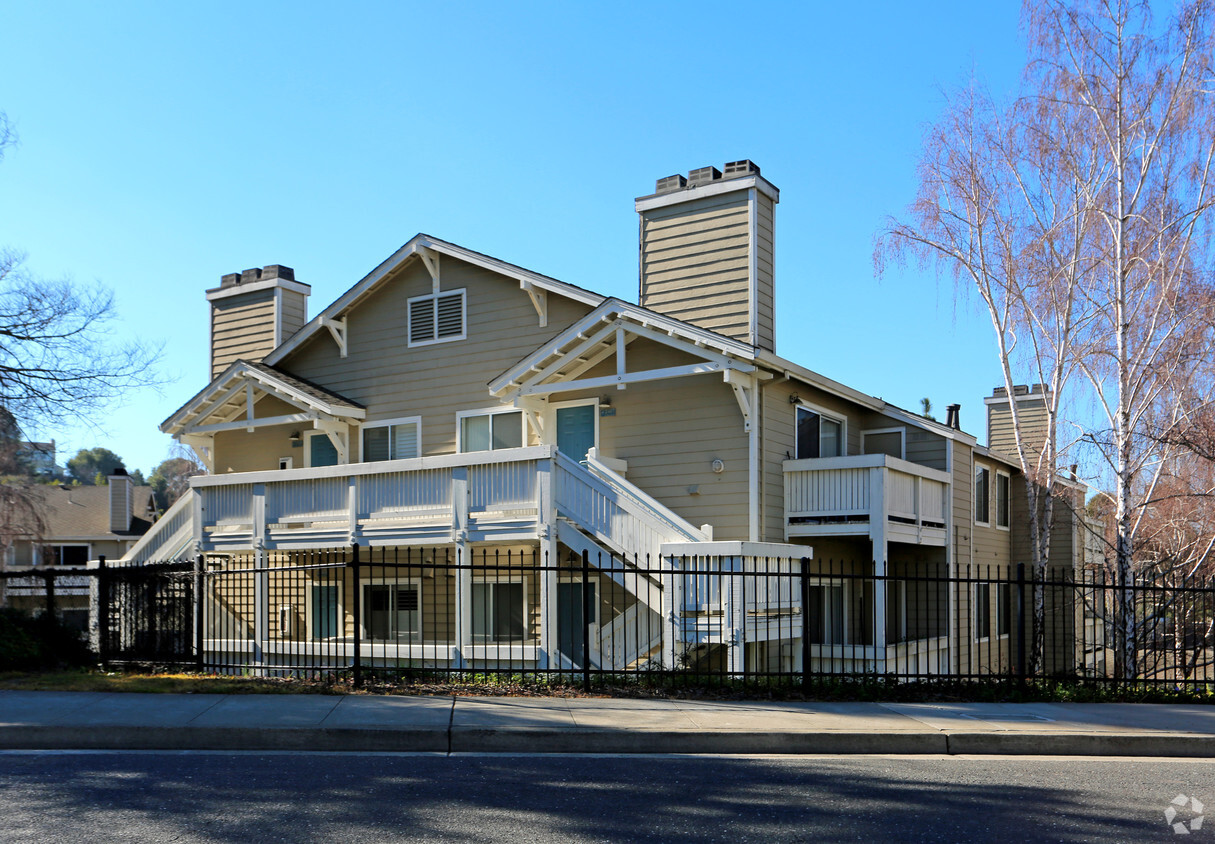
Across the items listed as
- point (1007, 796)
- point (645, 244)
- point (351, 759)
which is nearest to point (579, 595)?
point (645, 244)

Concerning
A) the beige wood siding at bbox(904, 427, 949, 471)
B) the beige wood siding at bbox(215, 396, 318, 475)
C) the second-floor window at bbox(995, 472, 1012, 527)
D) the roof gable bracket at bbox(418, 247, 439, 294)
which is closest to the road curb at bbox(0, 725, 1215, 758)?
the beige wood siding at bbox(904, 427, 949, 471)

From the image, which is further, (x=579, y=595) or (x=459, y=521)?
(x=579, y=595)

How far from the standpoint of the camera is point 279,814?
718cm

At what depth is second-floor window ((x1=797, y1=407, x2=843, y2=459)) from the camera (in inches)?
793

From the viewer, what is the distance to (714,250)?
19.2m

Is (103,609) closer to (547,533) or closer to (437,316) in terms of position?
(547,533)

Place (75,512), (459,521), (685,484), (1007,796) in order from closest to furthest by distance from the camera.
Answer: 1. (1007,796)
2. (459,521)
3. (685,484)
4. (75,512)

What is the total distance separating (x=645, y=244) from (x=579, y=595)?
677 cm

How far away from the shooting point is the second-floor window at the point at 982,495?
25003mm

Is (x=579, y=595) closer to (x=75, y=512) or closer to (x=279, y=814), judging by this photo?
(x=279, y=814)

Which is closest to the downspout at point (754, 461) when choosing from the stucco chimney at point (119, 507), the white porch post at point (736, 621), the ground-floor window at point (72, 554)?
the white porch post at point (736, 621)

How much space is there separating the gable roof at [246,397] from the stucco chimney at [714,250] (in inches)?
281

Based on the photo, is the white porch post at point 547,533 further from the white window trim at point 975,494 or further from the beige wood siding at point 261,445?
the white window trim at point 975,494

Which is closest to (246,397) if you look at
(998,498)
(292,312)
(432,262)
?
(292,312)
